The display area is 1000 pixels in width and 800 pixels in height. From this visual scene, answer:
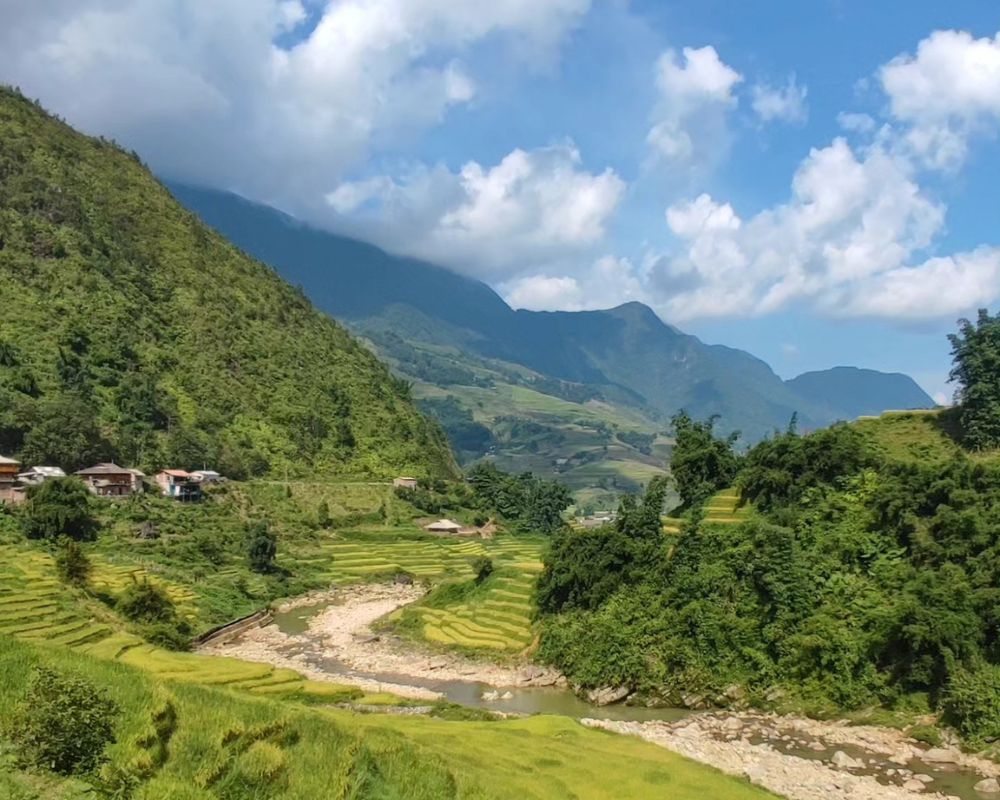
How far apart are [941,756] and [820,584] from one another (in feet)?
35.2

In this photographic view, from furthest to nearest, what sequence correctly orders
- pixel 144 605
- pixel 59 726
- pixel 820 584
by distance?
1. pixel 144 605
2. pixel 820 584
3. pixel 59 726

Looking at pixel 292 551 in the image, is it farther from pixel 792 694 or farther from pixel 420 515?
pixel 792 694

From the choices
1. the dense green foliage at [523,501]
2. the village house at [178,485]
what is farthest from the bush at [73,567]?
the dense green foliage at [523,501]

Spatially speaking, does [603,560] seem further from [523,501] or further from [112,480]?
[523,501]

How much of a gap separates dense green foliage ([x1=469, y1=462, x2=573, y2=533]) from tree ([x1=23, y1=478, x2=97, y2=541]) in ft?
193

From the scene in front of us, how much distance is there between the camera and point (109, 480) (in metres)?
80.8

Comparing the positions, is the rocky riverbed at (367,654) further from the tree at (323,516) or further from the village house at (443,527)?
the village house at (443,527)

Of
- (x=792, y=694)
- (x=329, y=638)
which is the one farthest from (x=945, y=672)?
(x=329, y=638)

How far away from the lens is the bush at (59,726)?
981 centimetres

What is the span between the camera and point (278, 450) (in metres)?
114

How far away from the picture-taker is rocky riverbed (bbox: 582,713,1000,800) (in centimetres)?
2653

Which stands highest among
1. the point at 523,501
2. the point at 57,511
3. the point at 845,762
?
the point at 523,501

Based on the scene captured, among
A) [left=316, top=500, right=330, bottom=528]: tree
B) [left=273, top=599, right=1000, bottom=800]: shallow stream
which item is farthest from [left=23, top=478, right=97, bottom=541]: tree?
[left=316, top=500, right=330, bottom=528]: tree

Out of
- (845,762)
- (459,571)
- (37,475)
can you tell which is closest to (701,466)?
(459,571)
